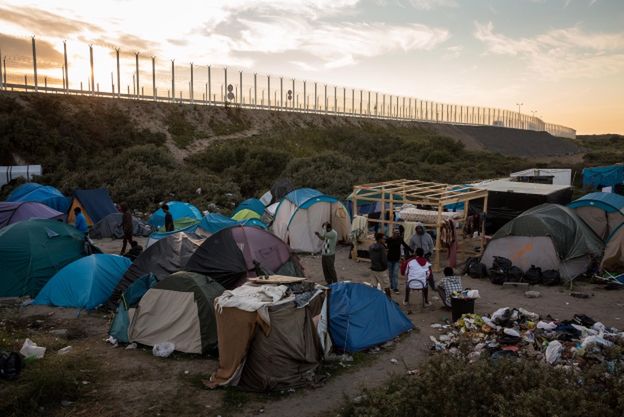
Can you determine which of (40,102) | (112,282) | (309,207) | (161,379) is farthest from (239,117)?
(161,379)

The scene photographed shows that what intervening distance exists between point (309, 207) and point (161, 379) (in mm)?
9962

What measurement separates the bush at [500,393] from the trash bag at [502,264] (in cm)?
749

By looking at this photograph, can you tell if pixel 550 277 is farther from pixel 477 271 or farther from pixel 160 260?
pixel 160 260

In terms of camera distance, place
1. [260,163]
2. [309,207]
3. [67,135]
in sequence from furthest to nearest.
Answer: [67,135]
[260,163]
[309,207]

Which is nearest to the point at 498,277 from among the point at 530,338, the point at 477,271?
Result: the point at 477,271

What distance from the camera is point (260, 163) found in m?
35.6

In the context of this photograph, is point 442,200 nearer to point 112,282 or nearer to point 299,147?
point 112,282

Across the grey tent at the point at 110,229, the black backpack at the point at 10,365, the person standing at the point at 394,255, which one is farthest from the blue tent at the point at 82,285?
the grey tent at the point at 110,229

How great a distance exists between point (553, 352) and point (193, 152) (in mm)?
40128

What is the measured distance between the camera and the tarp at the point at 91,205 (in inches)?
810

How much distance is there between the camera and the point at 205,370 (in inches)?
323

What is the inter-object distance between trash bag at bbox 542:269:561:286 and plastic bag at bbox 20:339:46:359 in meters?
11.4

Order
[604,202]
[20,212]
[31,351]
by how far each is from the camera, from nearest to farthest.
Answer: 1. [31,351]
2. [604,202]
3. [20,212]

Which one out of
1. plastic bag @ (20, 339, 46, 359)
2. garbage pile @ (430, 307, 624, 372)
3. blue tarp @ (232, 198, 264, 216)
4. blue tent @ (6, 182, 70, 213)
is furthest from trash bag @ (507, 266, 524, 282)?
blue tent @ (6, 182, 70, 213)
